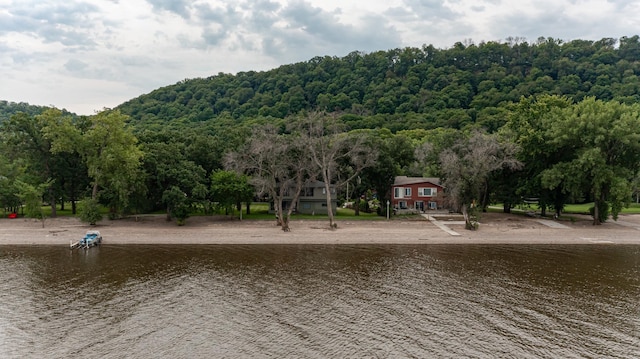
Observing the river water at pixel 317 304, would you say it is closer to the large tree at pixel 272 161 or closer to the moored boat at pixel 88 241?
the moored boat at pixel 88 241

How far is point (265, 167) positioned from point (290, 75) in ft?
351

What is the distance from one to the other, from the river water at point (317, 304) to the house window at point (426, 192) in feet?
77.1

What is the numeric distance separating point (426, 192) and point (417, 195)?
1.32 meters

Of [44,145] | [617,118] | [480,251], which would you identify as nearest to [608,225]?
[617,118]

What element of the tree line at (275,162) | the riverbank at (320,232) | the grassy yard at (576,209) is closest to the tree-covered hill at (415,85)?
the grassy yard at (576,209)

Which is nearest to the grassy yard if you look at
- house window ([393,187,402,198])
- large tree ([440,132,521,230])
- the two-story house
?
large tree ([440,132,521,230])

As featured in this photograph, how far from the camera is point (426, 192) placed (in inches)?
2279

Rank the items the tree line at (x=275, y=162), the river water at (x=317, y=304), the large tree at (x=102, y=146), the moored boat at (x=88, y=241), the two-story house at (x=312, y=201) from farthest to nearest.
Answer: the two-story house at (x=312, y=201)
the large tree at (x=102, y=146)
the tree line at (x=275, y=162)
the moored boat at (x=88, y=241)
the river water at (x=317, y=304)

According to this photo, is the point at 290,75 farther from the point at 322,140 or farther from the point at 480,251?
the point at 480,251

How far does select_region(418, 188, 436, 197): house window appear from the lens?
57750 mm

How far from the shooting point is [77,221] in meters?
47.1

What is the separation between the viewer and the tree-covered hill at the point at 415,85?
381 ft

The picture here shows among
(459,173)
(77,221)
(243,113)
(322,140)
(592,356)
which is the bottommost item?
(592,356)

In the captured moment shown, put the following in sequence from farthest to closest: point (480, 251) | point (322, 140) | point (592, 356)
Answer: point (322, 140) < point (480, 251) < point (592, 356)
